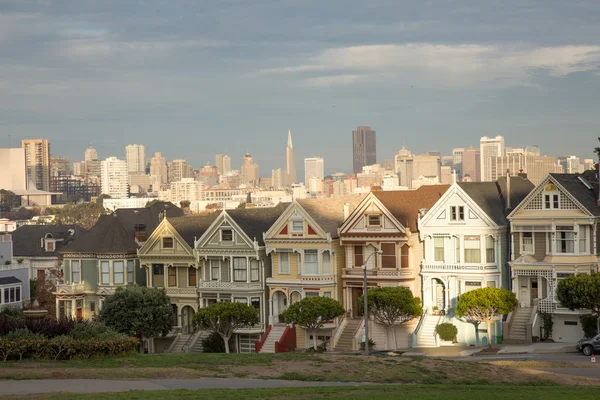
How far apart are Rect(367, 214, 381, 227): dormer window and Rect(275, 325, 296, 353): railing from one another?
24.8ft

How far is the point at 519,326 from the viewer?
5891 centimetres

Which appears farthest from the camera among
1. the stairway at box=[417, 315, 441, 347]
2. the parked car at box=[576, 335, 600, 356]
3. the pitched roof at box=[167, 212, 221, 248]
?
the pitched roof at box=[167, 212, 221, 248]

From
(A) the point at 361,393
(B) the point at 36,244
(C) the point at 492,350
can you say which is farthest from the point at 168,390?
(B) the point at 36,244

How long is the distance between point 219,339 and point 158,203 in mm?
20816

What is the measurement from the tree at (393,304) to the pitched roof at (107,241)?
18794 millimetres

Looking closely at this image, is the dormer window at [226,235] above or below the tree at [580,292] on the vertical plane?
above

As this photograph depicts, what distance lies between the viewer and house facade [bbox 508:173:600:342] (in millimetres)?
57562

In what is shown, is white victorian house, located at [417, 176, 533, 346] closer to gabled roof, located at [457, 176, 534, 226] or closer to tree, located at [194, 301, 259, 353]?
gabled roof, located at [457, 176, 534, 226]

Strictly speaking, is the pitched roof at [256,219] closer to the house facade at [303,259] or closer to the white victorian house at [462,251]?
the house facade at [303,259]

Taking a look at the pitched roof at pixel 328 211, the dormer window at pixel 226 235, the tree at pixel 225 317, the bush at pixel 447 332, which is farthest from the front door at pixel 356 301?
the dormer window at pixel 226 235

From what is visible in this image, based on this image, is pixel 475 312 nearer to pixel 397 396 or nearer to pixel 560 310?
pixel 560 310

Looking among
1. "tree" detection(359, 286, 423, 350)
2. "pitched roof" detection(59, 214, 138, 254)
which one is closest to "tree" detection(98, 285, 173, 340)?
"pitched roof" detection(59, 214, 138, 254)

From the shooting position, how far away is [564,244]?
5831 centimetres

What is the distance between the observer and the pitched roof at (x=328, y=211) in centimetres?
6494
